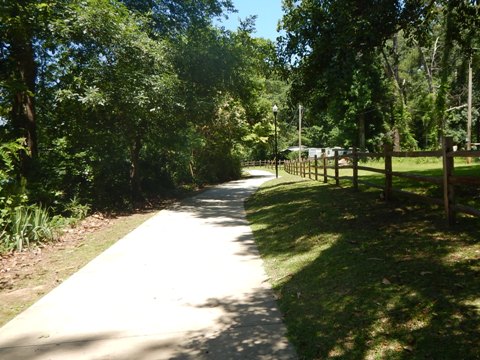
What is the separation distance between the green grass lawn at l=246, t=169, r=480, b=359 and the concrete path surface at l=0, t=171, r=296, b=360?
348 mm

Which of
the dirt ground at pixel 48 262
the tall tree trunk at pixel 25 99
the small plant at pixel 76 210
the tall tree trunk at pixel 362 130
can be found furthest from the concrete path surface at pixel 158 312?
the tall tree trunk at pixel 362 130

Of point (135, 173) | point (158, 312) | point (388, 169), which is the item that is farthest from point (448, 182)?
point (135, 173)

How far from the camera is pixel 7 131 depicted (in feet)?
41.5

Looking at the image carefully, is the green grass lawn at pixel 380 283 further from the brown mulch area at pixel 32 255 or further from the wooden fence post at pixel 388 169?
the brown mulch area at pixel 32 255

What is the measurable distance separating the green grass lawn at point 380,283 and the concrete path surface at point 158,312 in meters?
0.35

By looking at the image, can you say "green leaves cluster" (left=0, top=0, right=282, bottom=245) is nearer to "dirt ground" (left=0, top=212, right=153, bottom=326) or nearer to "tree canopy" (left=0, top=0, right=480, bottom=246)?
"tree canopy" (left=0, top=0, right=480, bottom=246)

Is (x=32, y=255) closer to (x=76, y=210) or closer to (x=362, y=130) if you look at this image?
(x=76, y=210)

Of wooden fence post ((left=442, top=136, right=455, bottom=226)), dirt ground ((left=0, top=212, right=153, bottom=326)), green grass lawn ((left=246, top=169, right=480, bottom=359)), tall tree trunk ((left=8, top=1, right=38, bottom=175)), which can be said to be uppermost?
tall tree trunk ((left=8, top=1, right=38, bottom=175))

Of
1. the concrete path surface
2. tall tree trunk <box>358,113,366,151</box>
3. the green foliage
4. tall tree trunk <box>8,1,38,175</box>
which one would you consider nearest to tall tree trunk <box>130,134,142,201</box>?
tall tree trunk <box>8,1,38,175</box>

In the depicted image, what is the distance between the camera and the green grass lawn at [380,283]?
350 centimetres

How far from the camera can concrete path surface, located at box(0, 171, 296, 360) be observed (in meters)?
3.89

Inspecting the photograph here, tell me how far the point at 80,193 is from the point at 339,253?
10358 millimetres

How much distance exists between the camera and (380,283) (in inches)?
186

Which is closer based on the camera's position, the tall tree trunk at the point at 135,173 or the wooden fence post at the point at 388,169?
the wooden fence post at the point at 388,169
